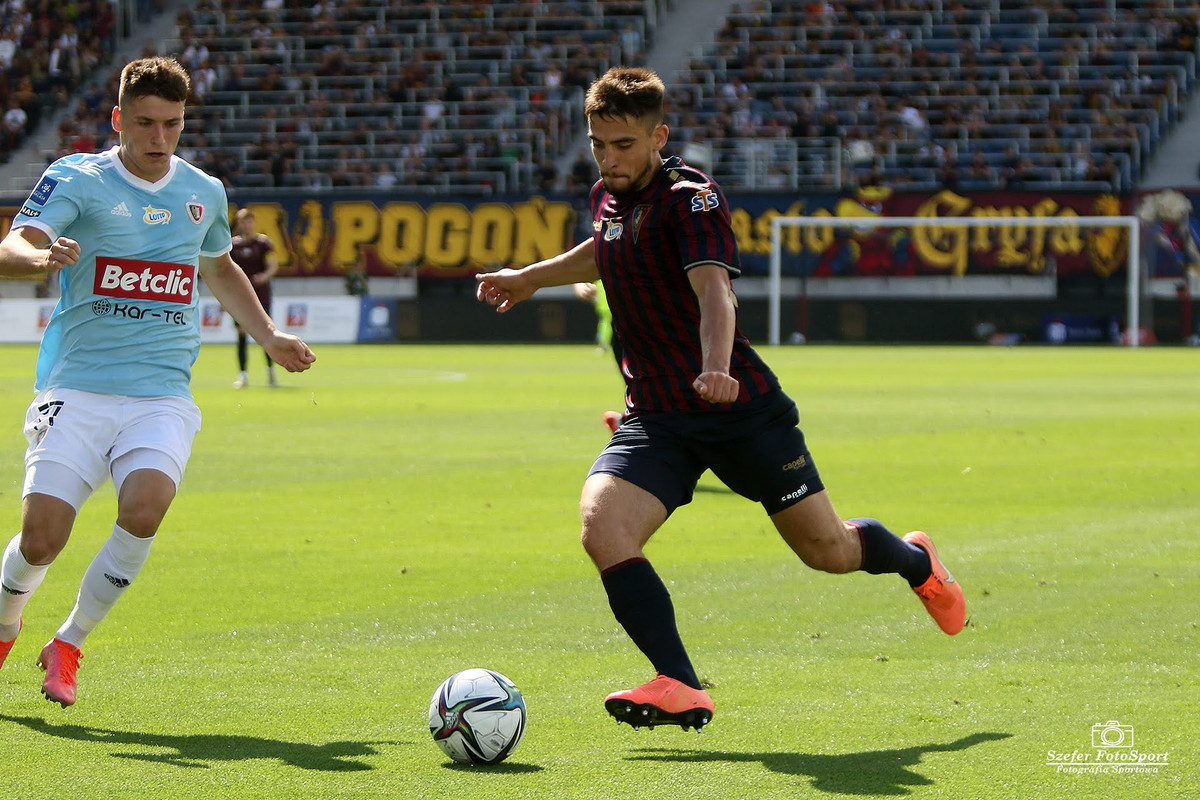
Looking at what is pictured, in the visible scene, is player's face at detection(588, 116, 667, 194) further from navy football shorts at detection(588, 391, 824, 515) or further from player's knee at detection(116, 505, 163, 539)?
player's knee at detection(116, 505, 163, 539)

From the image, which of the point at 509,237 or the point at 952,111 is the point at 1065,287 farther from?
the point at 509,237

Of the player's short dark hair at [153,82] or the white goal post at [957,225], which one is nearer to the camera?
the player's short dark hair at [153,82]

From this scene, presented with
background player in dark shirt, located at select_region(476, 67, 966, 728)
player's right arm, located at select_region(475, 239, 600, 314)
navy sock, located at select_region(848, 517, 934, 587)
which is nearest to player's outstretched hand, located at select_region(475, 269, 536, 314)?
player's right arm, located at select_region(475, 239, 600, 314)

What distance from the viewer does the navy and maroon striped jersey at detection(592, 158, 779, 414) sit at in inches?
219

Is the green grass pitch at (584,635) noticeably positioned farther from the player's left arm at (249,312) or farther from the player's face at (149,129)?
the player's face at (149,129)

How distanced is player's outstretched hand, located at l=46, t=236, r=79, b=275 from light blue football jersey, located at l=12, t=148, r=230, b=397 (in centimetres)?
43

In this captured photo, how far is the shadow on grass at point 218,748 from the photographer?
498 cm

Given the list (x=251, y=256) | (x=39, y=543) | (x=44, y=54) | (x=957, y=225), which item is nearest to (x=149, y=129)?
(x=39, y=543)

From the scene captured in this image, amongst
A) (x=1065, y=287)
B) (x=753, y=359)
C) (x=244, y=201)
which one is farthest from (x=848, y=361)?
(x=753, y=359)

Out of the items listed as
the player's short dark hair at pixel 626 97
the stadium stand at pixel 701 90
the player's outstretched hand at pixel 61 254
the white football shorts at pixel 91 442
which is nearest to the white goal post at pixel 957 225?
the stadium stand at pixel 701 90

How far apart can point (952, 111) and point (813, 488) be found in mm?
36362

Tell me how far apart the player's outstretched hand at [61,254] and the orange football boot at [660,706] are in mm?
2097

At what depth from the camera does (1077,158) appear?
38812 mm

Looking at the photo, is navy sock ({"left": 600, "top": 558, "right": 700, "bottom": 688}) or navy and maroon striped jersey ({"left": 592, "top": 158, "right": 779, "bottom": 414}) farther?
navy and maroon striped jersey ({"left": 592, "top": 158, "right": 779, "bottom": 414})
